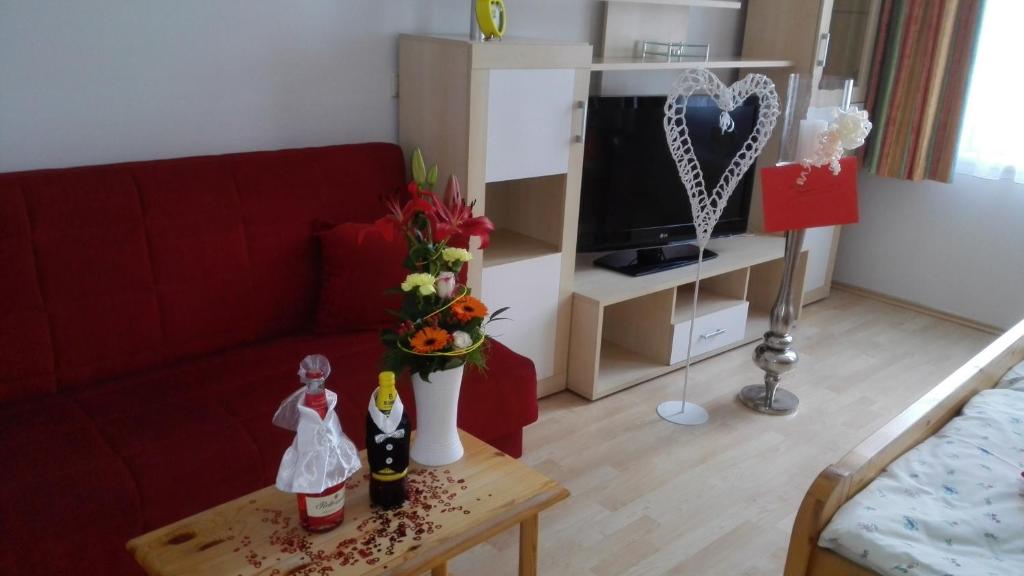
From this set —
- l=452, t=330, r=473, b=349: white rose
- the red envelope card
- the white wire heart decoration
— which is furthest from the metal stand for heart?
l=452, t=330, r=473, b=349: white rose

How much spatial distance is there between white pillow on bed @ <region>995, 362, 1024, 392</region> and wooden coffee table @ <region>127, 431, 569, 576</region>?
1.21 m

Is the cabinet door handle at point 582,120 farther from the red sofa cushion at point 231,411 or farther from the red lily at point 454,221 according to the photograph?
the red lily at point 454,221

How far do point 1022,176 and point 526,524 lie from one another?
3.37 metres

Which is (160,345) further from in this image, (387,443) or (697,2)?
(697,2)

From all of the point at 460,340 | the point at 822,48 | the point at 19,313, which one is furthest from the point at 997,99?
the point at 19,313

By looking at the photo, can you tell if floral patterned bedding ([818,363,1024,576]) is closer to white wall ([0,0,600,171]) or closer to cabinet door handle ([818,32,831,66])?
white wall ([0,0,600,171])

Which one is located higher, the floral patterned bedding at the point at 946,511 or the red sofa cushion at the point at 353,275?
the red sofa cushion at the point at 353,275

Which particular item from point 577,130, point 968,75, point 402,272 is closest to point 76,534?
point 402,272

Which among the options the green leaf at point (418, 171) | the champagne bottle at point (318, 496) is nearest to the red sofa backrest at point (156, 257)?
the green leaf at point (418, 171)

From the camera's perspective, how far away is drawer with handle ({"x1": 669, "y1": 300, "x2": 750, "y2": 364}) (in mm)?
3371

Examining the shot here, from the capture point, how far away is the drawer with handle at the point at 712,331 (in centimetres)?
337

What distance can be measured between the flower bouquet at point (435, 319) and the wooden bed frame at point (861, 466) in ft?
2.22

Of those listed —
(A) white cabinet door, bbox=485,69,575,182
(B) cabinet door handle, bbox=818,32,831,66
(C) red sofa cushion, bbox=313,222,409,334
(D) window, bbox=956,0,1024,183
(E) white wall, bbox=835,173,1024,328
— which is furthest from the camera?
(E) white wall, bbox=835,173,1024,328

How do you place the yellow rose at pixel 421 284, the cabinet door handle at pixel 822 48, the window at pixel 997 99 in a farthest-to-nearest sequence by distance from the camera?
the window at pixel 997 99 → the cabinet door handle at pixel 822 48 → the yellow rose at pixel 421 284
